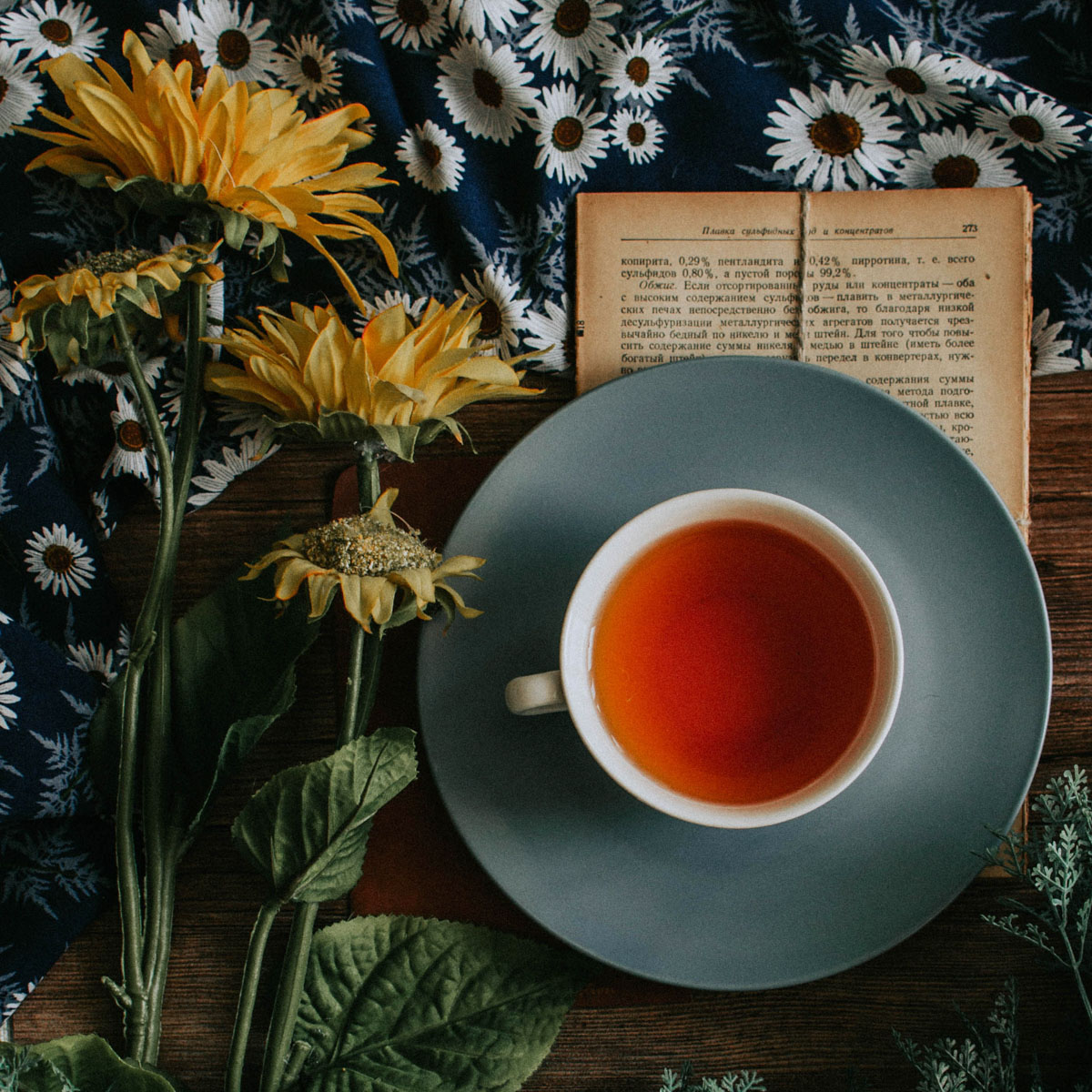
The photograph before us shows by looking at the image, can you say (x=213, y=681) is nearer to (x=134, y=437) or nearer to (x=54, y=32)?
(x=134, y=437)

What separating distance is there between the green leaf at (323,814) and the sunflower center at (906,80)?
2.29 feet

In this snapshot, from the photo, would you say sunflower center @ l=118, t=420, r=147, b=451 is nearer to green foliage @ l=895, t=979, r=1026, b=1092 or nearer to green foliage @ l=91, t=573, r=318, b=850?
green foliage @ l=91, t=573, r=318, b=850

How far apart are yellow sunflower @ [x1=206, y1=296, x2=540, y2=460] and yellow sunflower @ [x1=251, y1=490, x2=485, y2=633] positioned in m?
0.06

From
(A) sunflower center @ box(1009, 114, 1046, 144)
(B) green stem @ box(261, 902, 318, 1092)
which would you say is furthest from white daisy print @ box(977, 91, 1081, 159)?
(B) green stem @ box(261, 902, 318, 1092)

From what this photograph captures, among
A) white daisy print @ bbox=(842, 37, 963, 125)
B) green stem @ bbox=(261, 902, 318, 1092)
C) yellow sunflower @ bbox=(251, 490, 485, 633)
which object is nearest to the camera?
yellow sunflower @ bbox=(251, 490, 485, 633)

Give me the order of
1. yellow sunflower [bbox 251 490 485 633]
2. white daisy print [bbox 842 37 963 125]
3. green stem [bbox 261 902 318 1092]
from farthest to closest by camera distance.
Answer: white daisy print [bbox 842 37 963 125]
green stem [bbox 261 902 318 1092]
yellow sunflower [bbox 251 490 485 633]

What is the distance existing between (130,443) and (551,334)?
380 mm

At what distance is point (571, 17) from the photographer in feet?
2.71

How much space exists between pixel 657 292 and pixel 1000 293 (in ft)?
0.98

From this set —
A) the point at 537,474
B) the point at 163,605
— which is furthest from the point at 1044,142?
the point at 163,605

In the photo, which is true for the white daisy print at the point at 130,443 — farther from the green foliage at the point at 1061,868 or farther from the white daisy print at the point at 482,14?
the green foliage at the point at 1061,868

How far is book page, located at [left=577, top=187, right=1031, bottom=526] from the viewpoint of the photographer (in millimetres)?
823

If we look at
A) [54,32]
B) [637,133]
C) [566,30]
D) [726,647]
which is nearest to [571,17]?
[566,30]

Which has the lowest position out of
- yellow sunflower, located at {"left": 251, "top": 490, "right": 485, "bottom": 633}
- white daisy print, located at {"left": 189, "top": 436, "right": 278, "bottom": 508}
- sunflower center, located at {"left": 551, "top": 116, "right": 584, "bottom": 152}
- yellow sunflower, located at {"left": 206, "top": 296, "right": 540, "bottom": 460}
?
yellow sunflower, located at {"left": 251, "top": 490, "right": 485, "bottom": 633}
